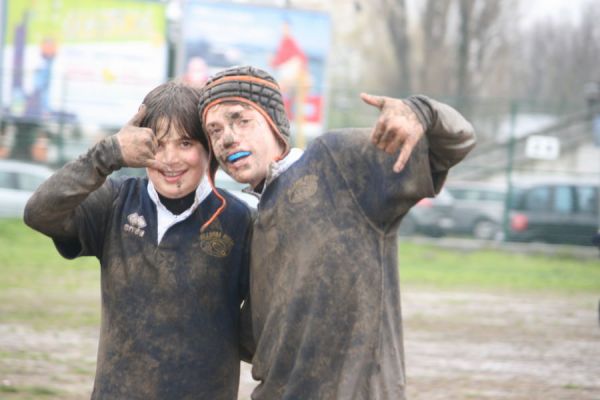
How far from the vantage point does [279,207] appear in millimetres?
3033

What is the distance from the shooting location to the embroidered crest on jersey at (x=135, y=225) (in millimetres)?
3412

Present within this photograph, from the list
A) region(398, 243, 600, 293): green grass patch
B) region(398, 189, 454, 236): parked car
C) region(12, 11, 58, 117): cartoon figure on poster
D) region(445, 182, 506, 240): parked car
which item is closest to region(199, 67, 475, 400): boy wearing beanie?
region(398, 243, 600, 293): green grass patch

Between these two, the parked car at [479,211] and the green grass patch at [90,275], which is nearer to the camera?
the green grass patch at [90,275]

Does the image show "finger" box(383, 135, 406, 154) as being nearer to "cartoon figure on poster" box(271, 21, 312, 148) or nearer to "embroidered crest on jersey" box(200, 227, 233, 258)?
"embroidered crest on jersey" box(200, 227, 233, 258)

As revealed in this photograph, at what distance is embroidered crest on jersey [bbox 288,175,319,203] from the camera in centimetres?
300

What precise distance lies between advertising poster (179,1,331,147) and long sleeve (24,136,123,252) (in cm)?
2297

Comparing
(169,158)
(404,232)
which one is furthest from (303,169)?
(404,232)

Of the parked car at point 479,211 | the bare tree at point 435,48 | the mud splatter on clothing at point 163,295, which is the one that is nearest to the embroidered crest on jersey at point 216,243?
the mud splatter on clothing at point 163,295

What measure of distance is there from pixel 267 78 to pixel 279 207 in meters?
0.42

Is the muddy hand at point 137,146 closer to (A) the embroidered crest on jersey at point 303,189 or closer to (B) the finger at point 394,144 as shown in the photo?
(A) the embroidered crest on jersey at point 303,189

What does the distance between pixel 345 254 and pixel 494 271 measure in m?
14.9

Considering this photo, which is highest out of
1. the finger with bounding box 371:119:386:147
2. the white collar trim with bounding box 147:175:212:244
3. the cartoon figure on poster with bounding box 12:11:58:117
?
the finger with bounding box 371:119:386:147

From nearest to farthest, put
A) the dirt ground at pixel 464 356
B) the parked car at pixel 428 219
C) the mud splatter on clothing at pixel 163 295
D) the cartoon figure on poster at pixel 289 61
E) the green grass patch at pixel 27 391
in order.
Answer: the mud splatter on clothing at pixel 163 295 → the green grass patch at pixel 27 391 → the dirt ground at pixel 464 356 → the parked car at pixel 428 219 → the cartoon figure on poster at pixel 289 61

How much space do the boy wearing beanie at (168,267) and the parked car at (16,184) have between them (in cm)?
1742
